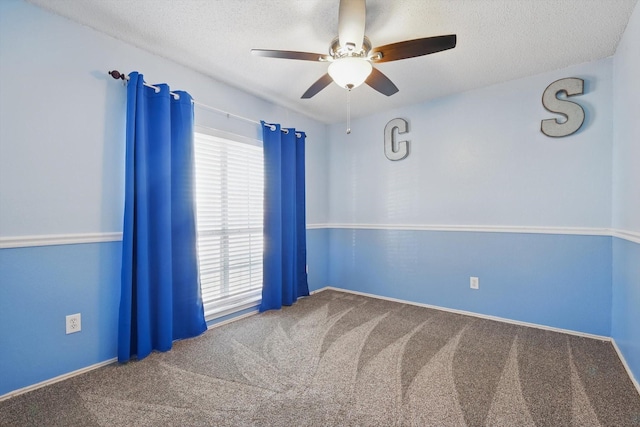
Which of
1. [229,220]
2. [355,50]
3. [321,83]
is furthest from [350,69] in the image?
[229,220]

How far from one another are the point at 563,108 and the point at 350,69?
2.05 meters

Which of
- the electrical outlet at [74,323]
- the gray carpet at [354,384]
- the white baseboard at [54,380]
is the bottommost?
the gray carpet at [354,384]

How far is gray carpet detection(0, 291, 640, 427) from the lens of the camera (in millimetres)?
1510

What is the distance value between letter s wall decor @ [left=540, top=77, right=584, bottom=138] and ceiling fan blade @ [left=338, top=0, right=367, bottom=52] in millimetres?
2003

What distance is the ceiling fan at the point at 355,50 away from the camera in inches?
61.4

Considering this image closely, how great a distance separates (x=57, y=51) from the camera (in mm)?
1861

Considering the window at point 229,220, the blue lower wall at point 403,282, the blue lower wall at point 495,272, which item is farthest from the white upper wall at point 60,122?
the blue lower wall at point 495,272

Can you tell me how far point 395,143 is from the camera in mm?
3535

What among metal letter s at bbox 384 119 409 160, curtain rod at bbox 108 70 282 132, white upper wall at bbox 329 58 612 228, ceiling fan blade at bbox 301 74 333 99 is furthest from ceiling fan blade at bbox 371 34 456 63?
metal letter s at bbox 384 119 409 160

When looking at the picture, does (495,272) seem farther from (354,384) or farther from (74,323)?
(74,323)

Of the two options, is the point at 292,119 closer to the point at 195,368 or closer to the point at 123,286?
the point at 123,286

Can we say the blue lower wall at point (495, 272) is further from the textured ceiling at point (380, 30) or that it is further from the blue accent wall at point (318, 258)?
the textured ceiling at point (380, 30)

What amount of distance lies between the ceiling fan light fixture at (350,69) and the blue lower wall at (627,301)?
75.1 inches

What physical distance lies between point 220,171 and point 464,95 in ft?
8.45
